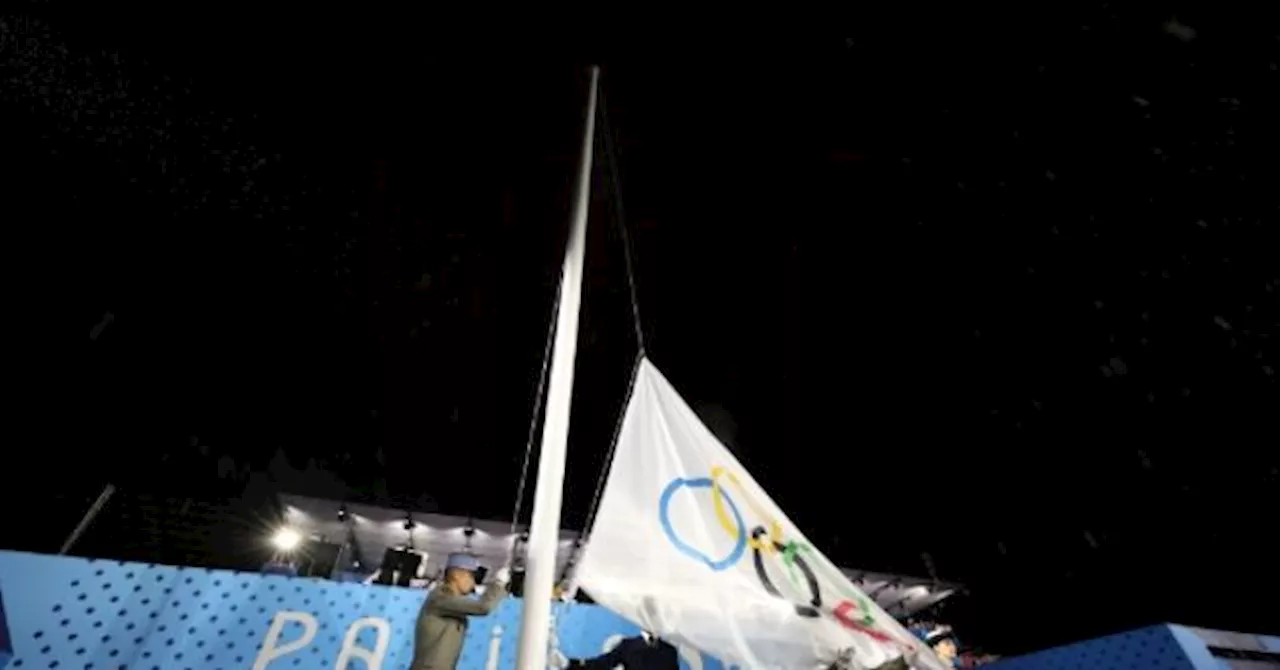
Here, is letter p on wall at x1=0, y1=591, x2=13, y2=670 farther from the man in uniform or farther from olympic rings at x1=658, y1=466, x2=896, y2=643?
olympic rings at x1=658, y1=466, x2=896, y2=643

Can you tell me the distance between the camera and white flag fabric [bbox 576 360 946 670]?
12.6 ft

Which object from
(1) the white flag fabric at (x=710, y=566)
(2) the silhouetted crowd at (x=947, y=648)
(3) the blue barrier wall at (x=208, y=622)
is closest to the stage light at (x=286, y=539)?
(3) the blue barrier wall at (x=208, y=622)

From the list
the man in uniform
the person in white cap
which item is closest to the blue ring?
the person in white cap

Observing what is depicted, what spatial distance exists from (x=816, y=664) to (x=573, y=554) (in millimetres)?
13940

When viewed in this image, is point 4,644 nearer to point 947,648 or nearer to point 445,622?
point 445,622

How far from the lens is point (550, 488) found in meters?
2.82

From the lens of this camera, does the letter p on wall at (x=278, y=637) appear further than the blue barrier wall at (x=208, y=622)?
Yes

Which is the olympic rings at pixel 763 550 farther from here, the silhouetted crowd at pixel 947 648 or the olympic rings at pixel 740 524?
the silhouetted crowd at pixel 947 648

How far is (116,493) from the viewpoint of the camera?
18734mm

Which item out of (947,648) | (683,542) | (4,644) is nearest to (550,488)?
(683,542)

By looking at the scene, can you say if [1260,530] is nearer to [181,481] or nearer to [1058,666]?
[1058,666]

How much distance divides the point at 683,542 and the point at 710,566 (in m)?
0.23

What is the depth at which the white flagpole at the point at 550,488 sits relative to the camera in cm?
251

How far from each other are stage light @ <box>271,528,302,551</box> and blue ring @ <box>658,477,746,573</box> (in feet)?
56.3
